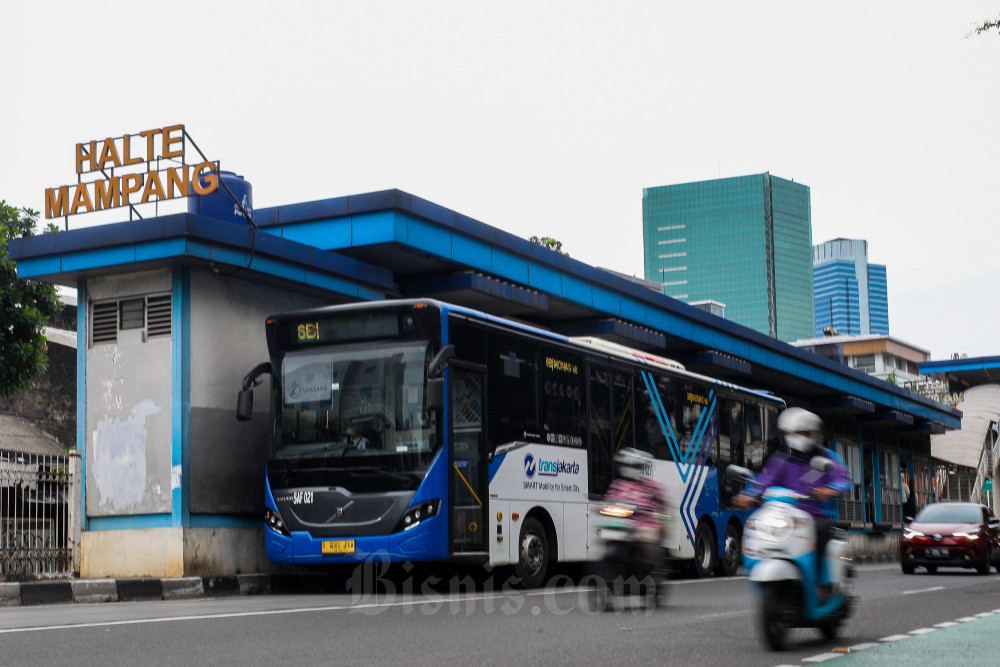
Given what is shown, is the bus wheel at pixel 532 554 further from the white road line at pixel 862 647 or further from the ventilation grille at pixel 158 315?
the white road line at pixel 862 647

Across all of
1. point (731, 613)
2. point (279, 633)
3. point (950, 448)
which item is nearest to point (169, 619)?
point (279, 633)

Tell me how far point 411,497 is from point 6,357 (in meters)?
16.8

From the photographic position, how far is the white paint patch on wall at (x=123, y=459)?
54.0ft

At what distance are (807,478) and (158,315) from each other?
10598 mm

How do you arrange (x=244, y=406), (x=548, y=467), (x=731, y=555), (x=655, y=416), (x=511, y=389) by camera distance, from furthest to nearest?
1. (x=731, y=555)
2. (x=655, y=416)
3. (x=548, y=467)
4. (x=511, y=389)
5. (x=244, y=406)

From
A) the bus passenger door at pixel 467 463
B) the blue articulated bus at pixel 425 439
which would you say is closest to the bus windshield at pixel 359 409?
the blue articulated bus at pixel 425 439

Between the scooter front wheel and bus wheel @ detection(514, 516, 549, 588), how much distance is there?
279 inches

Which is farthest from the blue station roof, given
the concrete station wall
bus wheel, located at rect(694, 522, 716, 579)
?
bus wheel, located at rect(694, 522, 716, 579)

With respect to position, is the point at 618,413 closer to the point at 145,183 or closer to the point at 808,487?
the point at 145,183

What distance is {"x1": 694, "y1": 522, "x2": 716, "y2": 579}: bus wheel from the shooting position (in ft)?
66.6

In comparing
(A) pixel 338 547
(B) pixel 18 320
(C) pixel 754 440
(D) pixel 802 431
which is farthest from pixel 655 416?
(B) pixel 18 320

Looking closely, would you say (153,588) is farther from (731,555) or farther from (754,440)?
(754,440)

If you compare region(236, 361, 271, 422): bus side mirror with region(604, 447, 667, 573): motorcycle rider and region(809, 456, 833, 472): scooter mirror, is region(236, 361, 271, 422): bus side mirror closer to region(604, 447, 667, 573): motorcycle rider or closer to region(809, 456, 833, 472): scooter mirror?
region(604, 447, 667, 573): motorcycle rider

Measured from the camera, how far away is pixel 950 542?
2266cm
